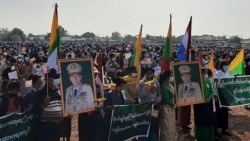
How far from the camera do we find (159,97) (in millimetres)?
7039

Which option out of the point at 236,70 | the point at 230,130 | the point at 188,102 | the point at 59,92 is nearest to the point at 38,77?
the point at 59,92

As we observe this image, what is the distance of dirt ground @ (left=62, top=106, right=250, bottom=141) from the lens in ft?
→ 30.0

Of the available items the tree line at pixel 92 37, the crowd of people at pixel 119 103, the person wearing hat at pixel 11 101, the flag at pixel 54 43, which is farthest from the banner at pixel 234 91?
the tree line at pixel 92 37

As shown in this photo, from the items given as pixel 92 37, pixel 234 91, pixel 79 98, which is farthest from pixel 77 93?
pixel 92 37

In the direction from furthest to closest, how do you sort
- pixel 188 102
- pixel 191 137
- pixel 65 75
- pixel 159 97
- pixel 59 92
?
pixel 191 137
pixel 188 102
pixel 159 97
pixel 59 92
pixel 65 75

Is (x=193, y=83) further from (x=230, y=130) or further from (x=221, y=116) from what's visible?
(x=230, y=130)

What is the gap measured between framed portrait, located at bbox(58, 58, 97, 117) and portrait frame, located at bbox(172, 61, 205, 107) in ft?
6.90

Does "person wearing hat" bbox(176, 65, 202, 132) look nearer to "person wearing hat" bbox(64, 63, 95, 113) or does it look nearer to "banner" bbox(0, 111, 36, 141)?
"person wearing hat" bbox(64, 63, 95, 113)

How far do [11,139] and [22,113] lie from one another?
0.39 m

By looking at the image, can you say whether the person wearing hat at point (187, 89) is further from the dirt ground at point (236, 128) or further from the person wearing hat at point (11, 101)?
the person wearing hat at point (11, 101)

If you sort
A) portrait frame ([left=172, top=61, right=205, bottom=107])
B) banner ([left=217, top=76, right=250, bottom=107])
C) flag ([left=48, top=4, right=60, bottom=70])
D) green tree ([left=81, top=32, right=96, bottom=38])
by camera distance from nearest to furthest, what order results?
flag ([left=48, top=4, right=60, bottom=70]), portrait frame ([left=172, top=61, right=205, bottom=107]), banner ([left=217, top=76, right=250, bottom=107]), green tree ([left=81, top=32, right=96, bottom=38])

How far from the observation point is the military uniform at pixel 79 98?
579 cm

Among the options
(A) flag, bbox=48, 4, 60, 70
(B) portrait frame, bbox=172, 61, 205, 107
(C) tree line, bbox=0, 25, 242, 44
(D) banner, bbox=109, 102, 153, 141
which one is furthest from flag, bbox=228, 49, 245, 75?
(C) tree line, bbox=0, 25, 242, 44

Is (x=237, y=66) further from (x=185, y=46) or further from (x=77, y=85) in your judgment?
(x=77, y=85)
